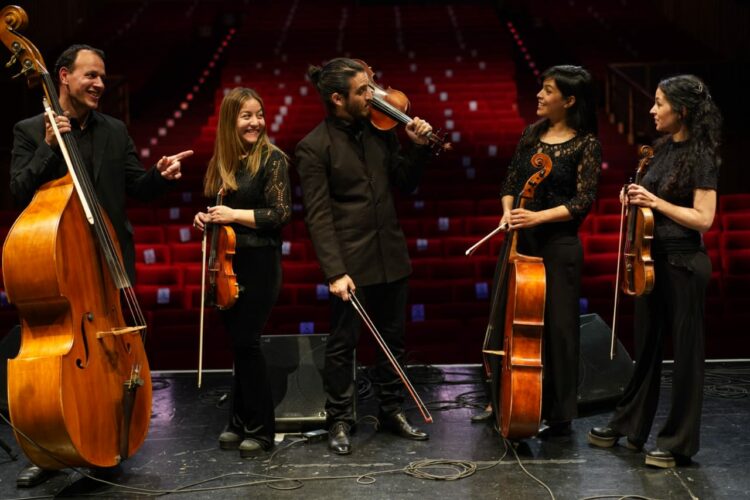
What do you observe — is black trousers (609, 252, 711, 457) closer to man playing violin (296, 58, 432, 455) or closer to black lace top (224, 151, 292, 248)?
man playing violin (296, 58, 432, 455)

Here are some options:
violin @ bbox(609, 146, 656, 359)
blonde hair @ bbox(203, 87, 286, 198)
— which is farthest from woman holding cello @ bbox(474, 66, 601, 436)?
blonde hair @ bbox(203, 87, 286, 198)

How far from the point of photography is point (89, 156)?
3012 mm

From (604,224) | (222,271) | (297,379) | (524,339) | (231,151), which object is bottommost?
(297,379)

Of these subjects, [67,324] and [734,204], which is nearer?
[67,324]

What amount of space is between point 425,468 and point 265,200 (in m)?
1.12

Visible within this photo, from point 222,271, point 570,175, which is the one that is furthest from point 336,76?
point 570,175

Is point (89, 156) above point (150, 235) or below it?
above

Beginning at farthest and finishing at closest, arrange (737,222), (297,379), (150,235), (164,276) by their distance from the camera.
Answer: (150,235), (737,222), (164,276), (297,379)

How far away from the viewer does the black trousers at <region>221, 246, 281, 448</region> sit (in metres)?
3.13

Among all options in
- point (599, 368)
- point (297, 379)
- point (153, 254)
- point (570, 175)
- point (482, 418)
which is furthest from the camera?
point (153, 254)

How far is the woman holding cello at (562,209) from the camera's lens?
10.5 feet

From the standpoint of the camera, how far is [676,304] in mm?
2930

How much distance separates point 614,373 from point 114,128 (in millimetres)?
2268

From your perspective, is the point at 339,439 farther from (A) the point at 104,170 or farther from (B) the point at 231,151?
(A) the point at 104,170
